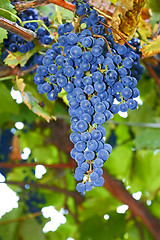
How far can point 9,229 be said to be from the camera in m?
2.05

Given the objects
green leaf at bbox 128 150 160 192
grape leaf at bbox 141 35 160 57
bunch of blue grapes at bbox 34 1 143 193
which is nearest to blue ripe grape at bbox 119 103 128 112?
bunch of blue grapes at bbox 34 1 143 193

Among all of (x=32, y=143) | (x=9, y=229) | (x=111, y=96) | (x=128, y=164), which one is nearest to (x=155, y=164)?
(x=128, y=164)

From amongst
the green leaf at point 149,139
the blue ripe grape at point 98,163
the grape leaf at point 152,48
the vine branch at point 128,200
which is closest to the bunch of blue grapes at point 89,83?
the blue ripe grape at point 98,163

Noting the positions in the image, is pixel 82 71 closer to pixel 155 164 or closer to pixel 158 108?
pixel 158 108

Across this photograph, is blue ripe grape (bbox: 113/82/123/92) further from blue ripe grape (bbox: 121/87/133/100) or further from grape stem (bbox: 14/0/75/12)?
grape stem (bbox: 14/0/75/12)

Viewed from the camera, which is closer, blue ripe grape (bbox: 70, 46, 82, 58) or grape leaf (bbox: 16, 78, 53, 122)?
blue ripe grape (bbox: 70, 46, 82, 58)

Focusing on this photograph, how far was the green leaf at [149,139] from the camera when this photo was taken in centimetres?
155

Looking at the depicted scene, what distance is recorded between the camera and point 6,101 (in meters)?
1.31

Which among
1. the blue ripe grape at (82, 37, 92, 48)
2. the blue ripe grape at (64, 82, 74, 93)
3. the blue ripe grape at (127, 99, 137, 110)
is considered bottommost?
the blue ripe grape at (64, 82, 74, 93)

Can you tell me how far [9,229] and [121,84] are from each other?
162 centimetres

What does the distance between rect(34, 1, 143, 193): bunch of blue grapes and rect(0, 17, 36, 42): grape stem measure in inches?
3.3

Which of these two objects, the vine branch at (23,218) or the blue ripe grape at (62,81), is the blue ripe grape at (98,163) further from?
the vine branch at (23,218)

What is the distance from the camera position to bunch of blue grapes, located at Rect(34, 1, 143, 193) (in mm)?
632

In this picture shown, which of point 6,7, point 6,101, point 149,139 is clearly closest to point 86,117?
point 6,7
